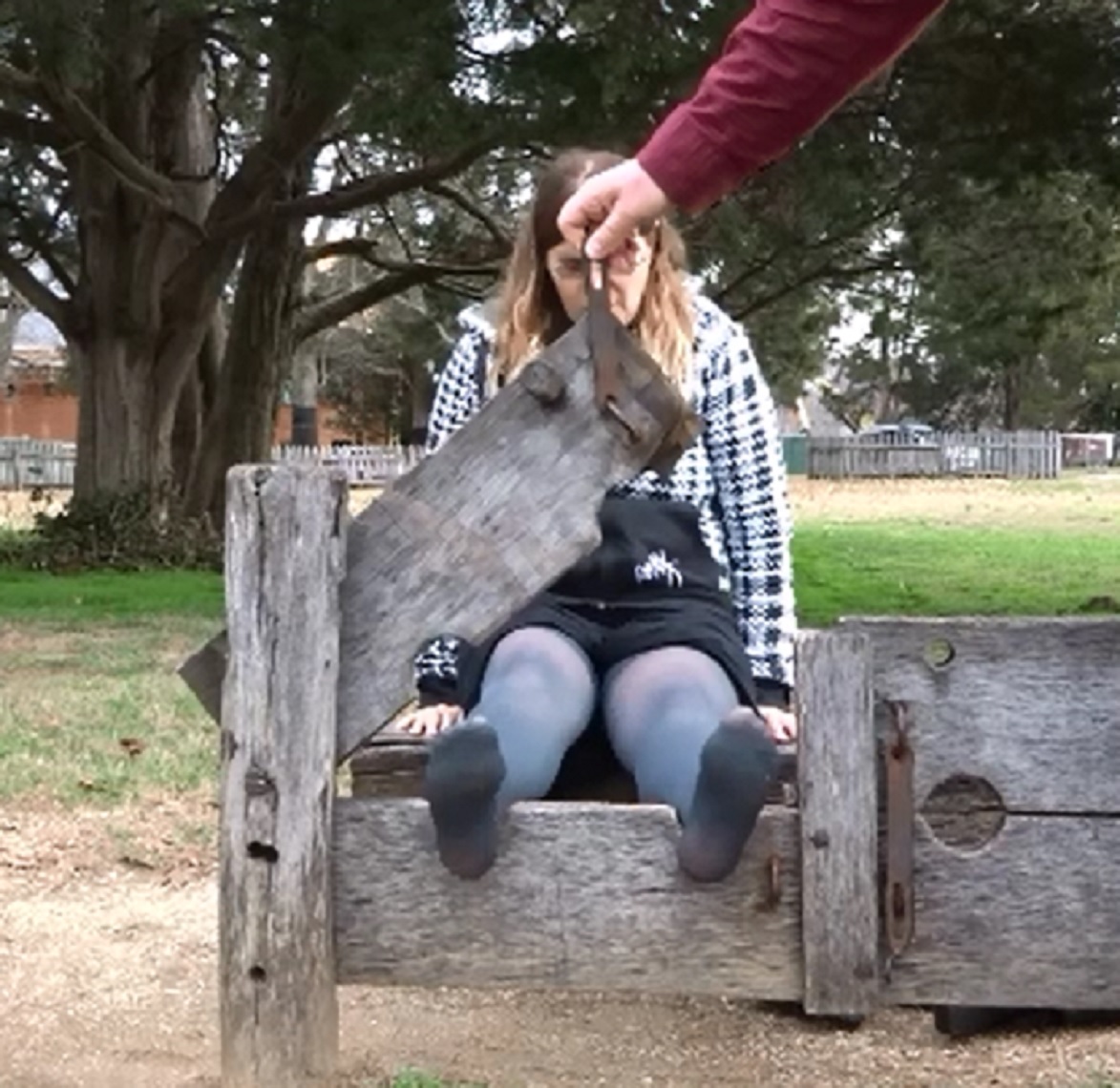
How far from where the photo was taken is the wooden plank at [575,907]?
2838mm

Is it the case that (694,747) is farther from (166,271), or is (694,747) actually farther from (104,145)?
(166,271)

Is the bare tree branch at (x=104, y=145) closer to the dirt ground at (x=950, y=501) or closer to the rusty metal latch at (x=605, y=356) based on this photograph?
the dirt ground at (x=950, y=501)

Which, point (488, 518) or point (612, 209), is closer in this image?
point (612, 209)

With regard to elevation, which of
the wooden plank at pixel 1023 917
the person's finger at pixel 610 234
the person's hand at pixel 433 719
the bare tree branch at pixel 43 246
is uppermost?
the bare tree branch at pixel 43 246

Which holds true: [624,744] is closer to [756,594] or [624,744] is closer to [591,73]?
[756,594]

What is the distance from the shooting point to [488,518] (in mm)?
2854

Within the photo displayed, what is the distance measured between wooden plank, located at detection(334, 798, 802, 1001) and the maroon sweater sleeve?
3.17ft

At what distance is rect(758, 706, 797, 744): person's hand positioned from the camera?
10.2 ft

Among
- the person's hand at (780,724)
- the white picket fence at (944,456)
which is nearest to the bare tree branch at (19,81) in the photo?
the person's hand at (780,724)

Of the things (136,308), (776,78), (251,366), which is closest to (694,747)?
(776,78)

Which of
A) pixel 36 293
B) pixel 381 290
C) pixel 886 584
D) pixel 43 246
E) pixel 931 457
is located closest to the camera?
pixel 886 584

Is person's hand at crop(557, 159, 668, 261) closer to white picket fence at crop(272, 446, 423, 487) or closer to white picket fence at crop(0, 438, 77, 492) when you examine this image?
white picket fence at crop(272, 446, 423, 487)

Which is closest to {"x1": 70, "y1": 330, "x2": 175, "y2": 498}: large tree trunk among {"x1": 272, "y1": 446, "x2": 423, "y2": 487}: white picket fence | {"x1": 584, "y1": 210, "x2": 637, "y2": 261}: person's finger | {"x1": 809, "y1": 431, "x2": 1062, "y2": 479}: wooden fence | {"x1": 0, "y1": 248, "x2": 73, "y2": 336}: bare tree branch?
{"x1": 0, "y1": 248, "x2": 73, "y2": 336}: bare tree branch

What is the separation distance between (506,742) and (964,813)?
646mm
